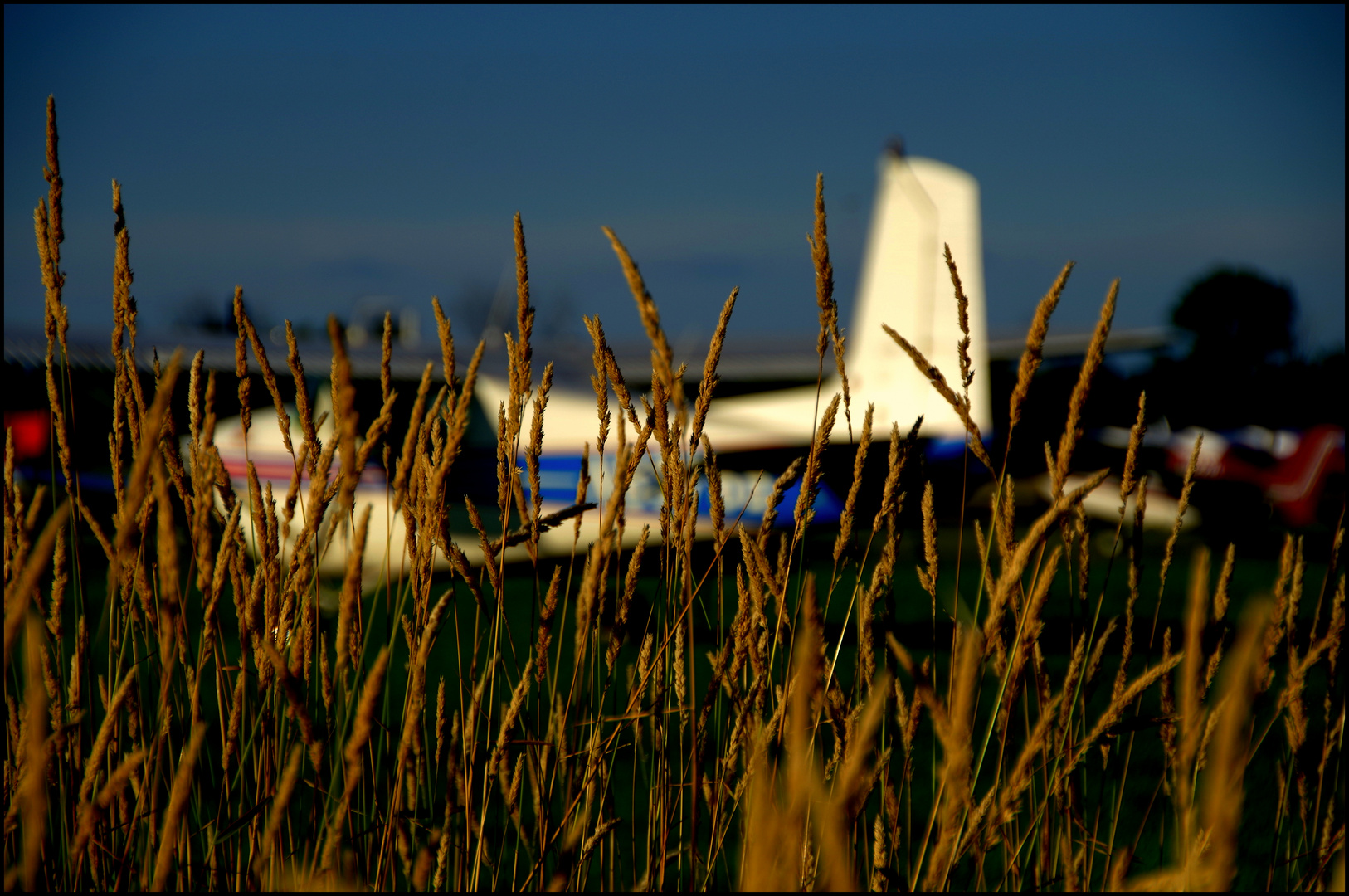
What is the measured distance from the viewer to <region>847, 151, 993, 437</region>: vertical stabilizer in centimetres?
1018

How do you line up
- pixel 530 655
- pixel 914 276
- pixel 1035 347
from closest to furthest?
1. pixel 1035 347
2. pixel 530 655
3. pixel 914 276

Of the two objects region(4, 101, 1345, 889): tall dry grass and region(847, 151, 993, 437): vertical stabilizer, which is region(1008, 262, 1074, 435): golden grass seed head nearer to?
region(4, 101, 1345, 889): tall dry grass

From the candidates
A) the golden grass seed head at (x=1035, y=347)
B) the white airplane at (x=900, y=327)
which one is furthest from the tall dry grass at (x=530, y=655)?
the white airplane at (x=900, y=327)

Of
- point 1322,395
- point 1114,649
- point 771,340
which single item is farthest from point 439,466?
point 1322,395

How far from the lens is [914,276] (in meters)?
10.5

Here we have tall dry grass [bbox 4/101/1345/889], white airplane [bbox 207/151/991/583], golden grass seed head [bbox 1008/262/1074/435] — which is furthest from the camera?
white airplane [bbox 207/151/991/583]

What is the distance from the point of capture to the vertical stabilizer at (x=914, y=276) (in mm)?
10180

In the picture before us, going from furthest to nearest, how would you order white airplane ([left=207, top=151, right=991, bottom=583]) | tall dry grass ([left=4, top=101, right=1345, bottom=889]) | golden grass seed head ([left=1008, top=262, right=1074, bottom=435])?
white airplane ([left=207, top=151, right=991, bottom=583]) < golden grass seed head ([left=1008, top=262, right=1074, bottom=435]) < tall dry grass ([left=4, top=101, right=1345, bottom=889])

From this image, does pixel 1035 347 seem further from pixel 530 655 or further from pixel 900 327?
pixel 900 327

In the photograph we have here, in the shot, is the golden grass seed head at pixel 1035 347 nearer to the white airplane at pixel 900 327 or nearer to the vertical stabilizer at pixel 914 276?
the white airplane at pixel 900 327

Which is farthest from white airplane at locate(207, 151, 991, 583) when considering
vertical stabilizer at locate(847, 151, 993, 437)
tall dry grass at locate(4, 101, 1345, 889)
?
tall dry grass at locate(4, 101, 1345, 889)

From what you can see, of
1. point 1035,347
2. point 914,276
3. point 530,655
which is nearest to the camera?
point 1035,347

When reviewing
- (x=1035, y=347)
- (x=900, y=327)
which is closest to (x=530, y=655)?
(x=1035, y=347)

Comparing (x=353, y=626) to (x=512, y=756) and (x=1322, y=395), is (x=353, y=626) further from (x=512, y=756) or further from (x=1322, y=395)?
(x=1322, y=395)
